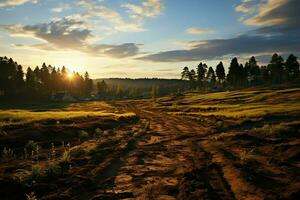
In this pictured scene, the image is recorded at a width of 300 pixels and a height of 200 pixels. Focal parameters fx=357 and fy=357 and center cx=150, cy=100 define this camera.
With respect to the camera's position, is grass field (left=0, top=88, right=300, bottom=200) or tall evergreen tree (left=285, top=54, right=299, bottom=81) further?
tall evergreen tree (left=285, top=54, right=299, bottom=81)

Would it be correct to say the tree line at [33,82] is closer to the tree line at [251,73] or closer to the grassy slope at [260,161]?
the tree line at [251,73]

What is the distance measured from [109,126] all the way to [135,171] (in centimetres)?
2526

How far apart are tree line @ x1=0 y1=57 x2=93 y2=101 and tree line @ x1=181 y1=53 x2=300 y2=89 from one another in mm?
51860

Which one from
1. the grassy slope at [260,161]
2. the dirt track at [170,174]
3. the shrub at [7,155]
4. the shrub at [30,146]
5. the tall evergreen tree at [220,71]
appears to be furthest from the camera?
the tall evergreen tree at [220,71]

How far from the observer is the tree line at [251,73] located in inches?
5103

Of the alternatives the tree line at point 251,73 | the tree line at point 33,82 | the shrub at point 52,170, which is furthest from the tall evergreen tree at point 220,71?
the shrub at point 52,170

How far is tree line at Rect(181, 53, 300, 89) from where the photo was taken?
12962cm

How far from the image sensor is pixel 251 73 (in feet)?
468

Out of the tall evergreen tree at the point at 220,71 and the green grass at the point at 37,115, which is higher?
the tall evergreen tree at the point at 220,71

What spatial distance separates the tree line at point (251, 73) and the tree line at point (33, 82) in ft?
170

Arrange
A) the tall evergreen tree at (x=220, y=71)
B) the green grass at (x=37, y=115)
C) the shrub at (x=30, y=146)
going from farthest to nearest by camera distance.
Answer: the tall evergreen tree at (x=220, y=71), the green grass at (x=37, y=115), the shrub at (x=30, y=146)

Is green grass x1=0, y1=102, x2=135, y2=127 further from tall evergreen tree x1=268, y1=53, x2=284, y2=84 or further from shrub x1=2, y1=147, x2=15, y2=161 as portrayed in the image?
tall evergreen tree x1=268, y1=53, x2=284, y2=84

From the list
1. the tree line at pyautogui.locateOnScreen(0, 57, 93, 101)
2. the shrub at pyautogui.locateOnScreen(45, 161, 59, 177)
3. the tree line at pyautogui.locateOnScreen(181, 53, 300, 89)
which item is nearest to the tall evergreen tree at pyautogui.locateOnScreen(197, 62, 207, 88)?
the tree line at pyautogui.locateOnScreen(181, 53, 300, 89)

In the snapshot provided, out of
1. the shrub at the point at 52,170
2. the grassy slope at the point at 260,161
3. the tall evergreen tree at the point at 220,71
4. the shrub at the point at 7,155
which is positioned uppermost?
the tall evergreen tree at the point at 220,71
